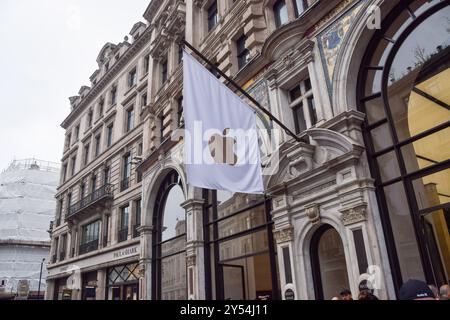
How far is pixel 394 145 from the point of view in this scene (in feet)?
29.5

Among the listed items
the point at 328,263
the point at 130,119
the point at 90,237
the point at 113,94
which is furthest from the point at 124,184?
the point at 328,263

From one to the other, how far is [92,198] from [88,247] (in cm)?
364

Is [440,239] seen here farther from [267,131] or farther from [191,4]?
[191,4]

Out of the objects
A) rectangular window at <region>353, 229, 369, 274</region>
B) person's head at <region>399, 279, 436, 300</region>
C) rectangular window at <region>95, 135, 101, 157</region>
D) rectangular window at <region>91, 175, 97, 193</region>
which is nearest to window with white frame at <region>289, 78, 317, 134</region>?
rectangular window at <region>353, 229, 369, 274</region>

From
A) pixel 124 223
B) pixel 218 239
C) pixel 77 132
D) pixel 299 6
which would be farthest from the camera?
pixel 77 132

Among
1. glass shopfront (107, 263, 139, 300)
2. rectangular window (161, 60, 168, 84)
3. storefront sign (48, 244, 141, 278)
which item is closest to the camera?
glass shopfront (107, 263, 139, 300)

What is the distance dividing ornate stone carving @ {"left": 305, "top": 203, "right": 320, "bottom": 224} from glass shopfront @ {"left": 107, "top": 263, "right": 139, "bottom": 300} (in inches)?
564

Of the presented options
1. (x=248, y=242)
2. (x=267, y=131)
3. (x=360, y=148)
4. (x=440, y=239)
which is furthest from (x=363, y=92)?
(x=248, y=242)

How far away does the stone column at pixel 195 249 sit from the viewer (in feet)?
46.7

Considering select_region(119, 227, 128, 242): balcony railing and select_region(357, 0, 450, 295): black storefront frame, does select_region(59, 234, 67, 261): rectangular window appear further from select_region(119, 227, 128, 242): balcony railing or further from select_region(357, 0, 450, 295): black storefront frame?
select_region(357, 0, 450, 295): black storefront frame

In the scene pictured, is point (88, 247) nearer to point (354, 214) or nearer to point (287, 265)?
point (287, 265)

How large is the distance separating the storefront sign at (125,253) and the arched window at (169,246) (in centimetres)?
321

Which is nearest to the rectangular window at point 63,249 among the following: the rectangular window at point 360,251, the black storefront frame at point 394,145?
the rectangular window at point 360,251

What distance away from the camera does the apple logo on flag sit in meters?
9.61
